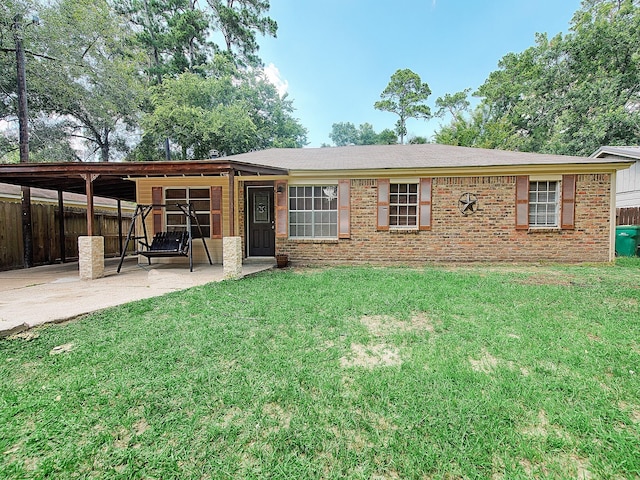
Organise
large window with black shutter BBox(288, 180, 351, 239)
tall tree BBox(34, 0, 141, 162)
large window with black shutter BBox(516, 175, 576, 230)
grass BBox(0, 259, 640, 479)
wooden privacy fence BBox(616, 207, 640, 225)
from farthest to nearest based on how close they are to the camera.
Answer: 1. tall tree BBox(34, 0, 141, 162)
2. wooden privacy fence BBox(616, 207, 640, 225)
3. large window with black shutter BBox(288, 180, 351, 239)
4. large window with black shutter BBox(516, 175, 576, 230)
5. grass BBox(0, 259, 640, 479)

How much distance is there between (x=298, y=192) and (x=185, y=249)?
131 inches

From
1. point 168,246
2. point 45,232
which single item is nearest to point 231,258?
point 168,246

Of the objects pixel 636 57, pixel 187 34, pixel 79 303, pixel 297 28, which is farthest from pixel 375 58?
pixel 79 303

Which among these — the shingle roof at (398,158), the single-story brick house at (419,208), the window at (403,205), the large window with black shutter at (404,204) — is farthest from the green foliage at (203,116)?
the window at (403,205)

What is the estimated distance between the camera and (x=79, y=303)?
4.18 m

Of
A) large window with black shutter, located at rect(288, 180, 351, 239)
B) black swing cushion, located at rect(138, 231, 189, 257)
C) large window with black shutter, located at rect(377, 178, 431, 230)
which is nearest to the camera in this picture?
black swing cushion, located at rect(138, 231, 189, 257)

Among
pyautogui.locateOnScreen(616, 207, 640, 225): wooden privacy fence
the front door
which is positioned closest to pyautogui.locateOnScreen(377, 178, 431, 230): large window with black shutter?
the front door

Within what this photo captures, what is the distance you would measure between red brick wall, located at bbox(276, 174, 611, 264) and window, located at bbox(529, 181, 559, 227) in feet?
1.10

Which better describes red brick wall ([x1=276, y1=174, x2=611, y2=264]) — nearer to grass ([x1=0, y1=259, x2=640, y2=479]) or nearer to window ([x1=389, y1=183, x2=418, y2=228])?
window ([x1=389, y1=183, x2=418, y2=228])

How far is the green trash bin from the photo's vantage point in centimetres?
941

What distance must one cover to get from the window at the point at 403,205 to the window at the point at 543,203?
9.98 ft

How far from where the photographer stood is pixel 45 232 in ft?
30.4

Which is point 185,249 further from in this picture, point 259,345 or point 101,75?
point 101,75

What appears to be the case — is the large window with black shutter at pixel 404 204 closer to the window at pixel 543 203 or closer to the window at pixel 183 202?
the window at pixel 543 203
